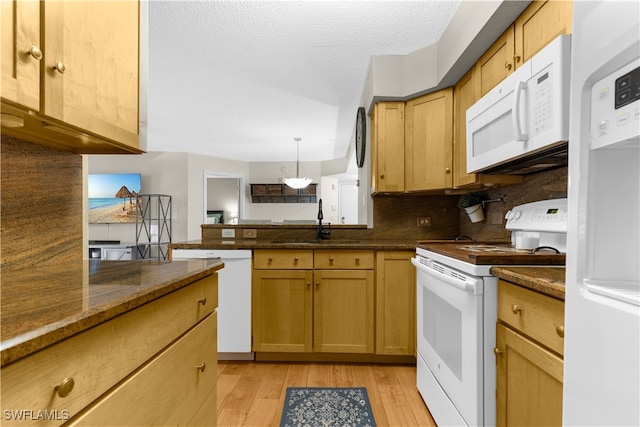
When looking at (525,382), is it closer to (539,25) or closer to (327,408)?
(327,408)

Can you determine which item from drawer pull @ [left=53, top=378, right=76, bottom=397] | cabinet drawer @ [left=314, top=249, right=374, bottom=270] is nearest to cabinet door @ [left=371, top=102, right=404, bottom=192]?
cabinet drawer @ [left=314, top=249, right=374, bottom=270]

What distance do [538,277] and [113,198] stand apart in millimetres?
6772

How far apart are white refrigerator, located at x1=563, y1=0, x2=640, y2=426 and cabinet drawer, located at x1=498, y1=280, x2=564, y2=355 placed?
216 mm

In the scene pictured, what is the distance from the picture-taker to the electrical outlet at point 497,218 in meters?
2.19

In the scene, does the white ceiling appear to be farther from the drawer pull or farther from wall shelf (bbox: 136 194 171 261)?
the drawer pull

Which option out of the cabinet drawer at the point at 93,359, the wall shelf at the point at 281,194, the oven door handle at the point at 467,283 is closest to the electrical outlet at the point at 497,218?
the oven door handle at the point at 467,283

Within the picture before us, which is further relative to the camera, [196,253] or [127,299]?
[196,253]

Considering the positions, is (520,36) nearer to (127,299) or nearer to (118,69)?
(118,69)

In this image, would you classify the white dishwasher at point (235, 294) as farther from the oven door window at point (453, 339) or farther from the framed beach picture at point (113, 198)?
the framed beach picture at point (113, 198)

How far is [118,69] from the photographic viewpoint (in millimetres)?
987

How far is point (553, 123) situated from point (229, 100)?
3.19 m

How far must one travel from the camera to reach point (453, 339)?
145 cm

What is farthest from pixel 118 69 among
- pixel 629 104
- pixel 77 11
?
pixel 629 104

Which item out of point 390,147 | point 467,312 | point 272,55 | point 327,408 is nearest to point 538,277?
point 467,312
